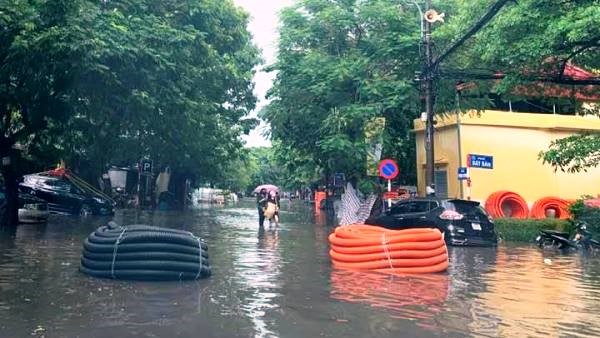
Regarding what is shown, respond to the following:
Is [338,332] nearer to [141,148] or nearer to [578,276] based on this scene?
[578,276]

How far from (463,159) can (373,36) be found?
622 cm

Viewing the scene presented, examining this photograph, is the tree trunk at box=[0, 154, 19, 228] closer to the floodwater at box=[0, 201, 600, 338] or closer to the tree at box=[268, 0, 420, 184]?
the floodwater at box=[0, 201, 600, 338]

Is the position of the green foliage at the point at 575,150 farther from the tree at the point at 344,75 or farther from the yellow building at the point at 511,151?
the yellow building at the point at 511,151

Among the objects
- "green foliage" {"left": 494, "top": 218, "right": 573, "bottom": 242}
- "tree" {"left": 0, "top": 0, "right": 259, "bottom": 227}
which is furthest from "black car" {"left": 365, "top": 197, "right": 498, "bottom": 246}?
"tree" {"left": 0, "top": 0, "right": 259, "bottom": 227}

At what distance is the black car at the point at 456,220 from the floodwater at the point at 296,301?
11.3 feet

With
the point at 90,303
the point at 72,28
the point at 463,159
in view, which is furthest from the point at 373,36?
the point at 90,303

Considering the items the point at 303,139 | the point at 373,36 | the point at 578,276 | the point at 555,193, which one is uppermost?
the point at 373,36

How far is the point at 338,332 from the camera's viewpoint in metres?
5.74

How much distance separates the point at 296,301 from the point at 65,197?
23.4m

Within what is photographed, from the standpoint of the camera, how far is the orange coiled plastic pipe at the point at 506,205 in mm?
23891

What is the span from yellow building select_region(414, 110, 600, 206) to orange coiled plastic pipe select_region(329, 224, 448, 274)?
14.3m

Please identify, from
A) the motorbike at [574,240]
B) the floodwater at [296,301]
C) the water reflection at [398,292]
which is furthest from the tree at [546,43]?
the water reflection at [398,292]

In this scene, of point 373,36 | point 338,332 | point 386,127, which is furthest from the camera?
point 386,127

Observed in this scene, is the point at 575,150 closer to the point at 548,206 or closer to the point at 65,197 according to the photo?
the point at 548,206
